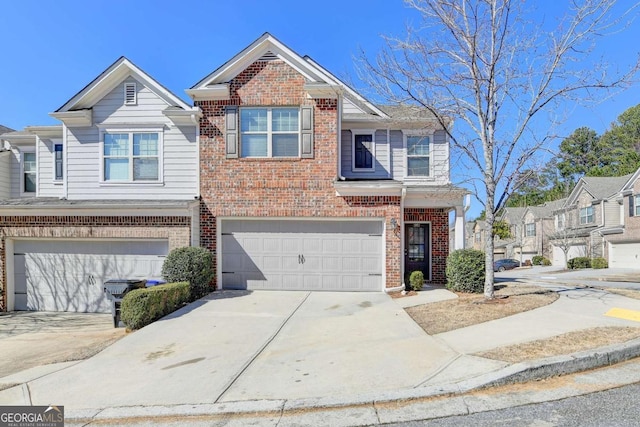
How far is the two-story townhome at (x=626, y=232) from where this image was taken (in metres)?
28.4

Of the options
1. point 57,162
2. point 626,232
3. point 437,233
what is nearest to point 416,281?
point 437,233

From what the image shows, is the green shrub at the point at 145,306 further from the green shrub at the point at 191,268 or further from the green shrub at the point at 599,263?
the green shrub at the point at 599,263

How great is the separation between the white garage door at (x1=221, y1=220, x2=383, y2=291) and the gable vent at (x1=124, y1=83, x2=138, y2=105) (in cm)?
510

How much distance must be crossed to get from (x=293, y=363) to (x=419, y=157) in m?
10.0

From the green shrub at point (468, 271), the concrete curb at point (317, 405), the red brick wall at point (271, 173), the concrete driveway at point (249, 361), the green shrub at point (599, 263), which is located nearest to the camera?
the concrete curb at point (317, 405)

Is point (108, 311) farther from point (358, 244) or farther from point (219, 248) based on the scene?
point (358, 244)

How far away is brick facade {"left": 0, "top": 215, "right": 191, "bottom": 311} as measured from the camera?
38.4 feet

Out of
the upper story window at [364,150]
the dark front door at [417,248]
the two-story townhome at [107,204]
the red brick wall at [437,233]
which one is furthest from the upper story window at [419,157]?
the two-story townhome at [107,204]

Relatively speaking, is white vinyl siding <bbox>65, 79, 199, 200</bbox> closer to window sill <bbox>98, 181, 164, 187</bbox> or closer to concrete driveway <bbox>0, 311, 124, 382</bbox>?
window sill <bbox>98, 181, 164, 187</bbox>

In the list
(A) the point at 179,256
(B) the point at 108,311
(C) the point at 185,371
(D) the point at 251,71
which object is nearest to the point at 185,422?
(C) the point at 185,371

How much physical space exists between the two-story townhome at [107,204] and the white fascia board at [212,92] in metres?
0.46

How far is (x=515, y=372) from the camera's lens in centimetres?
475

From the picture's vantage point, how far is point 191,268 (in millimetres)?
10664

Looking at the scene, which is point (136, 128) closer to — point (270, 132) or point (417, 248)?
point (270, 132)
